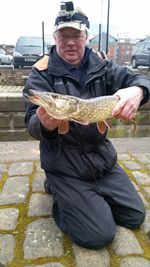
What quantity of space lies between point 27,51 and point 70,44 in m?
14.7

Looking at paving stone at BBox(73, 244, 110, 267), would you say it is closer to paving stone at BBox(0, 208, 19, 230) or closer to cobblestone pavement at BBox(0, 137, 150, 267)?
cobblestone pavement at BBox(0, 137, 150, 267)

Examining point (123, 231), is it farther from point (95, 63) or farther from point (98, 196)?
point (95, 63)

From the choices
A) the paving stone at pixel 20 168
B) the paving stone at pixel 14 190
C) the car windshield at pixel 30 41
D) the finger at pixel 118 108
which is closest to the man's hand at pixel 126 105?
the finger at pixel 118 108

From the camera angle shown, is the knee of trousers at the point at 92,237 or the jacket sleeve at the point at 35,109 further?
the jacket sleeve at the point at 35,109

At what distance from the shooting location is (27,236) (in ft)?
9.76

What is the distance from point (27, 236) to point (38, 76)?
157 centimetres

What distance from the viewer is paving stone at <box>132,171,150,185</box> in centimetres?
410

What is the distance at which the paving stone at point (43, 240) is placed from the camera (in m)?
2.75

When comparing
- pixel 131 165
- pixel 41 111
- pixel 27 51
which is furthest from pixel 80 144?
pixel 27 51

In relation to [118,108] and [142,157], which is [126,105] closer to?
[118,108]

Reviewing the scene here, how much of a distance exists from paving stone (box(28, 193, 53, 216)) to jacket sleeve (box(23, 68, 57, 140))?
852 mm

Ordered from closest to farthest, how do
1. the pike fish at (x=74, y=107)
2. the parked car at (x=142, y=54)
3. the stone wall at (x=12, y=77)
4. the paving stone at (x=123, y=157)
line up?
1. the pike fish at (x=74, y=107)
2. the paving stone at (x=123, y=157)
3. the stone wall at (x=12, y=77)
4. the parked car at (x=142, y=54)

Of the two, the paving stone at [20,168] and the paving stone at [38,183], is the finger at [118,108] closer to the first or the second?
the paving stone at [38,183]

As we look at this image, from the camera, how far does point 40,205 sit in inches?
138
